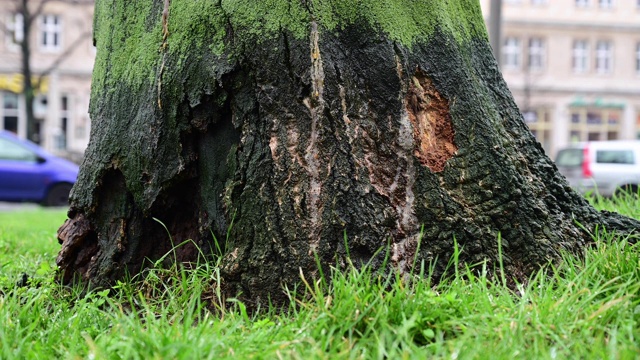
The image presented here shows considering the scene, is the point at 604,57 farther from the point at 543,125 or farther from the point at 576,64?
the point at 543,125

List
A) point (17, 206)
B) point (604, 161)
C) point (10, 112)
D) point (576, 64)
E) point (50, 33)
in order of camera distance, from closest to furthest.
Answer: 1. point (604, 161)
2. point (17, 206)
3. point (10, 112)
4. point (50, 33)
5. point (576, 64)

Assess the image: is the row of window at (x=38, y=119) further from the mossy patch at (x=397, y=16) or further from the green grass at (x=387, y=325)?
the green grass at (x=387, y=325)

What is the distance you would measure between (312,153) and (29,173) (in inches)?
484

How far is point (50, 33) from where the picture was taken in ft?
121

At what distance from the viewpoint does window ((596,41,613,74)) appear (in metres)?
43.8

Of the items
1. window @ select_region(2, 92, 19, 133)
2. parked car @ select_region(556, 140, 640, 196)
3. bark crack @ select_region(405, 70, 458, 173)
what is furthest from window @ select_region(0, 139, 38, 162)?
window @ select_region(2, 92, 19, 133)

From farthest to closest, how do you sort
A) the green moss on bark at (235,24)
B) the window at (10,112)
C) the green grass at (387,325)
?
the window at (10,112) → the green moss on bark at (235,24) → the green grass at (387,325)

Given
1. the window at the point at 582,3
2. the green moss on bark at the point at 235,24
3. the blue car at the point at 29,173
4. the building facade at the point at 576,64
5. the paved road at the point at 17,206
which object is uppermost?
the window at the point at 582,3

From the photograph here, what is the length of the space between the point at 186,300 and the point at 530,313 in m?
1.17

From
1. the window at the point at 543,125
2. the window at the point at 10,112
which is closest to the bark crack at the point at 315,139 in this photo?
the window at the point at 10,112

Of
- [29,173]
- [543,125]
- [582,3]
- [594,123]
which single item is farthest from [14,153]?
Answer: [582,3]

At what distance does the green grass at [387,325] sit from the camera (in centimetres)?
191

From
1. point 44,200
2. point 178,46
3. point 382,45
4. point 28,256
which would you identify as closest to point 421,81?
point 382,45

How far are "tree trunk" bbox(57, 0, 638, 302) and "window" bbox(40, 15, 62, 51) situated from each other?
121 ft
